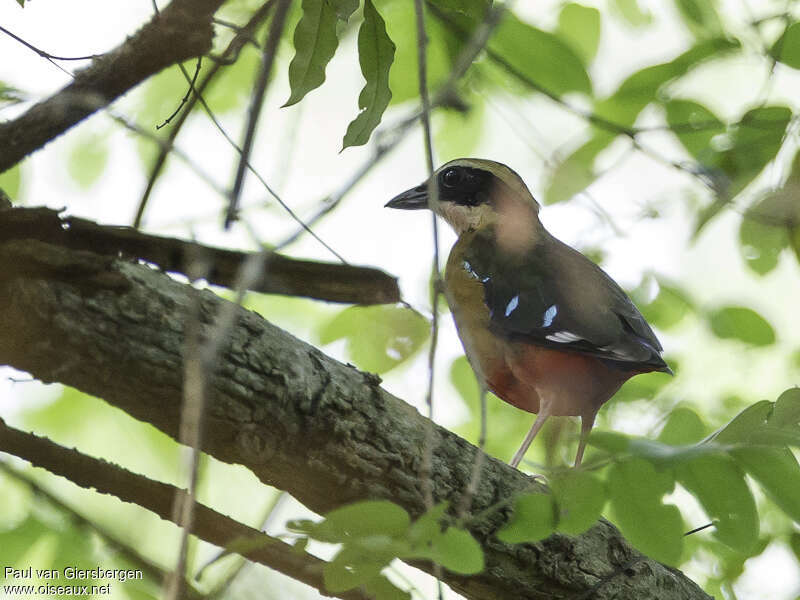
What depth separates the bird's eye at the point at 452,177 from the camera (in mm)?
5367

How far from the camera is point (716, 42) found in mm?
3244

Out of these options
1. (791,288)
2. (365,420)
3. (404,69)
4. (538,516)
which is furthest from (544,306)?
(791,288)

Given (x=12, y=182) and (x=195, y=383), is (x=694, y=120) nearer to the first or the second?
(x=195, y=383)

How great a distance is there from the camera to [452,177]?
5379 mm

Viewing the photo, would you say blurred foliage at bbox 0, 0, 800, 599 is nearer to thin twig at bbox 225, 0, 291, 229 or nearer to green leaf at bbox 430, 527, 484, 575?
green leaf at bbox 430, 527, 484, 575

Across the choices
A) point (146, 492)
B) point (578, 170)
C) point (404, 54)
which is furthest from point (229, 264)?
point (578, 170)

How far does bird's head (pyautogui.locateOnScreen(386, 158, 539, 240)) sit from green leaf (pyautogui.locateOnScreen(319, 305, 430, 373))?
1759 mm

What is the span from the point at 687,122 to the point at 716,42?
402 mm

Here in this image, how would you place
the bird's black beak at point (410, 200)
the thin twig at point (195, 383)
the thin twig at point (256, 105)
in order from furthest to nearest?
the bird's black beak at point (410, 200) < the thin twig at point (256, 105) < the thin twig at point (195, 383)

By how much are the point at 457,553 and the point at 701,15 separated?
2.31 metres

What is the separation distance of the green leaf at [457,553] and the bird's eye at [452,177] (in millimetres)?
3603

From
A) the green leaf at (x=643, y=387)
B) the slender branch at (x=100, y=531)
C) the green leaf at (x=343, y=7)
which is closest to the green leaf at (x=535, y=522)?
the slender branch at (x=100, y=531)

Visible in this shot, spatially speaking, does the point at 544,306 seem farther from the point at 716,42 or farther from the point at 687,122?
the point at 716,42

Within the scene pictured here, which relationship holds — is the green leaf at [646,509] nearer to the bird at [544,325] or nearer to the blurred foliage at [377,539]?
the blurred foliage at [377,539]
